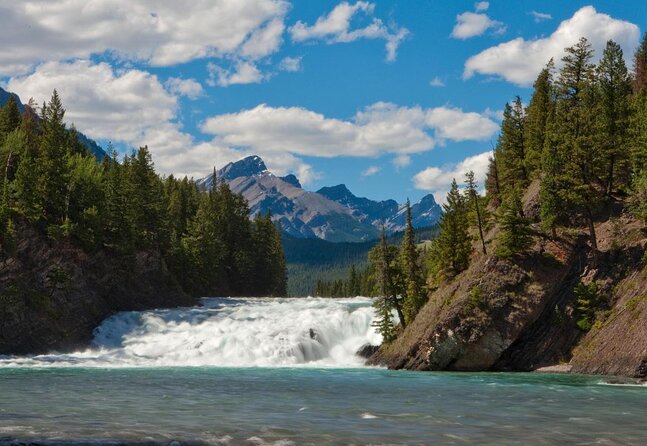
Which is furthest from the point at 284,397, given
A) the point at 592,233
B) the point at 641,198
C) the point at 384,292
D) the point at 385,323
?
the point at 641,198

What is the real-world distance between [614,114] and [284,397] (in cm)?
5315

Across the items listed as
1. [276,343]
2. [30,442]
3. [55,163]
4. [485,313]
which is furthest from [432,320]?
[55,163]

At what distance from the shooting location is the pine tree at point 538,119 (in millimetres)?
71938

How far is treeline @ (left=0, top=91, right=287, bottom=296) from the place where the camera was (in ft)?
235

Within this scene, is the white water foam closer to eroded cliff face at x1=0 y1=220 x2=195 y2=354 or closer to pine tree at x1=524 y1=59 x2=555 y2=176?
eroded cliff face at x1=0 y1=220 x2=195 y2=354

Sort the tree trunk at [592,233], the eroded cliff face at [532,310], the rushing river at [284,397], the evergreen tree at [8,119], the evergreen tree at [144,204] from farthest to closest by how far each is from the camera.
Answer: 1. the evergreen tree at [8,119]
2. the evergreen tree at [144,204]
3. the tree trunk at [592,233]
4. the eroded cliff face at [532,310]
5. the rushing river at [284,397]

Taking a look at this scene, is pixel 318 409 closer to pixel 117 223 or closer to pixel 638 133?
pixel 638 133

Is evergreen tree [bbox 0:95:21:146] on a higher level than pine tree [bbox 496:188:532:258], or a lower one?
higher

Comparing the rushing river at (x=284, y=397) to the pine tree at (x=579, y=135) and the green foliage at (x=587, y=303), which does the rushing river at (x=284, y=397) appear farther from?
the pine tree at (x=579, y=135)

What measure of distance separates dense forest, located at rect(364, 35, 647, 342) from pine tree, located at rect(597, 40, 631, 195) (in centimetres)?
13

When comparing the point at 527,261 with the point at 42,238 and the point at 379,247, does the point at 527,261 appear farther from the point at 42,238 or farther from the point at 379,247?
the point at 42,238

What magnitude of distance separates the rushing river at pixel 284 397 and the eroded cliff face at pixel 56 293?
2902 mm

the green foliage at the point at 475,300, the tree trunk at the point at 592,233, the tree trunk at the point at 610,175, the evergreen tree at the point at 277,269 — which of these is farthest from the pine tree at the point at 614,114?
the evergreen tree at the point at 277,269

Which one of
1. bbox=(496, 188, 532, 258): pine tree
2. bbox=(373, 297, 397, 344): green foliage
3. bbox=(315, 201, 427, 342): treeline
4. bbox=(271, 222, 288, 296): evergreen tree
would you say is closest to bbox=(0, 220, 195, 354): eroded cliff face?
bbox=(373, 297, 397, 344): green foliage
